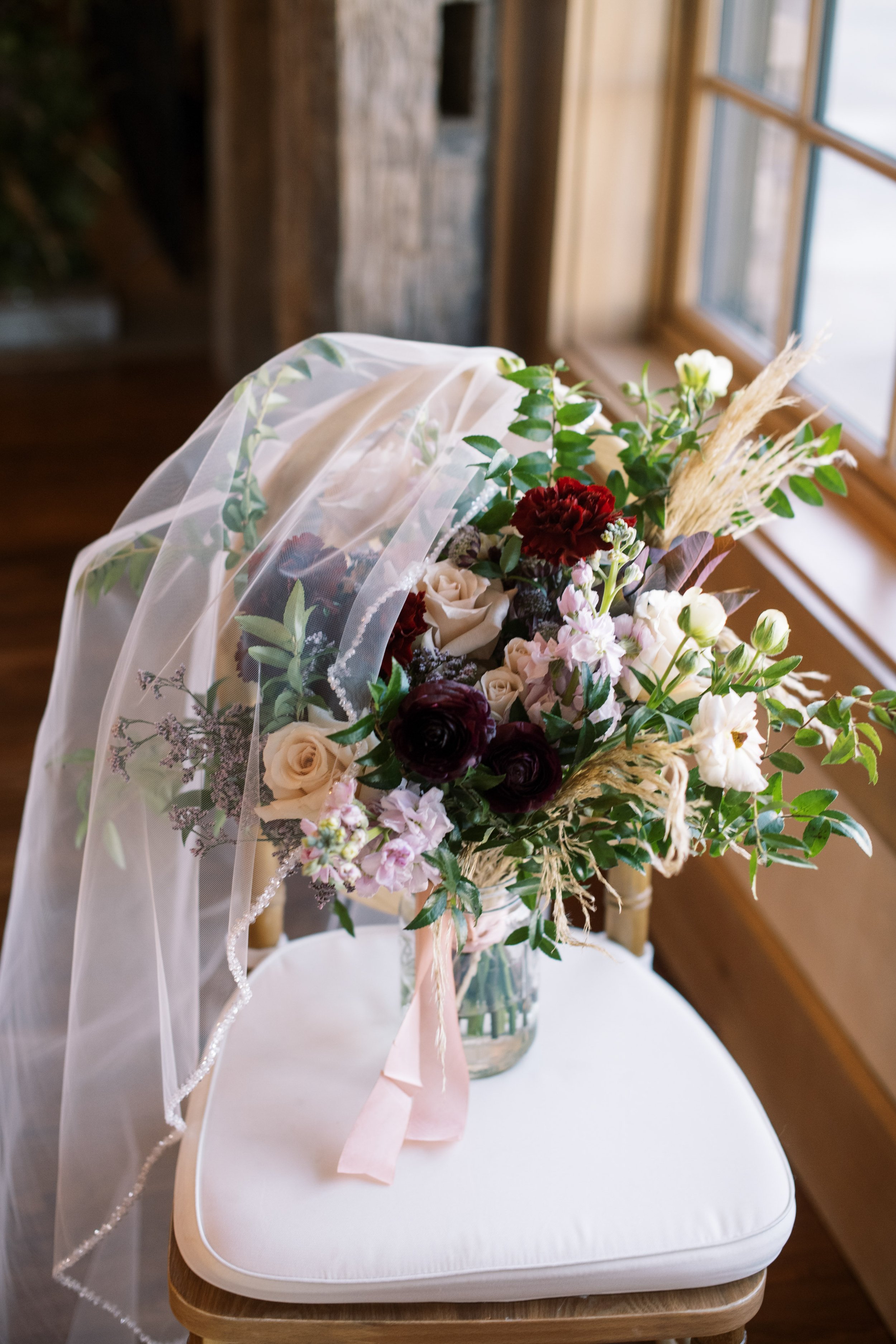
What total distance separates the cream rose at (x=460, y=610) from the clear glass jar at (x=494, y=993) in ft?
0.78

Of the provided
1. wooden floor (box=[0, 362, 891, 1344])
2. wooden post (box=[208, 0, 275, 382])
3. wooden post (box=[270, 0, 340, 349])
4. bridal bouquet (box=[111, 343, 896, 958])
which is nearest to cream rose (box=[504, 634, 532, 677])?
bridal bouquet (box=[111, 343, 896, 958])

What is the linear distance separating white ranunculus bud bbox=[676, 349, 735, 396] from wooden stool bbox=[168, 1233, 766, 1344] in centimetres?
68

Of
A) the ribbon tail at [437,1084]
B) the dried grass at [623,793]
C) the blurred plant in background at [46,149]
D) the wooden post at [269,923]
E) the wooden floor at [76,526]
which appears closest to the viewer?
the dried grass at [623,793]

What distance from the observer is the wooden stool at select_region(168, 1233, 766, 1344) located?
36.5 inches

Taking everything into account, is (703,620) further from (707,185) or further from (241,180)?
(241,180)

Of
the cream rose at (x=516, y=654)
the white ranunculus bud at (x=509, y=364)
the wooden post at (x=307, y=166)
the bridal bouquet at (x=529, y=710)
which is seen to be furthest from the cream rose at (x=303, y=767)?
the wooden post at (x=307, y=166)

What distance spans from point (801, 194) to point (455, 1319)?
4.54 feet

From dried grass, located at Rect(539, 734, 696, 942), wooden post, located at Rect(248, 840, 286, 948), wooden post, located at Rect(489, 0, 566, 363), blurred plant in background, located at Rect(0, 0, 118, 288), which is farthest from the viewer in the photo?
blurred plant in background, located at Rect(0, 0, 118, 288)

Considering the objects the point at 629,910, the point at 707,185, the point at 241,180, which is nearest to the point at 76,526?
the point at 241,180

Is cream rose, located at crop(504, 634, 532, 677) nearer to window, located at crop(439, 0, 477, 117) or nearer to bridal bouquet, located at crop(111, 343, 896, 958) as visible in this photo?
bridal bouquet, located at crop(111, 343, 896, 958)

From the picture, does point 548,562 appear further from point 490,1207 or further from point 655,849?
point 490,1207

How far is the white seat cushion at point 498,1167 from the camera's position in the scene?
92 cm

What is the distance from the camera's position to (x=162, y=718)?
3.04ft

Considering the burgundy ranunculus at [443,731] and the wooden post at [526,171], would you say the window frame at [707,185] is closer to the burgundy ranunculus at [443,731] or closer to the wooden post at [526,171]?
the wooden post at [526,171]
